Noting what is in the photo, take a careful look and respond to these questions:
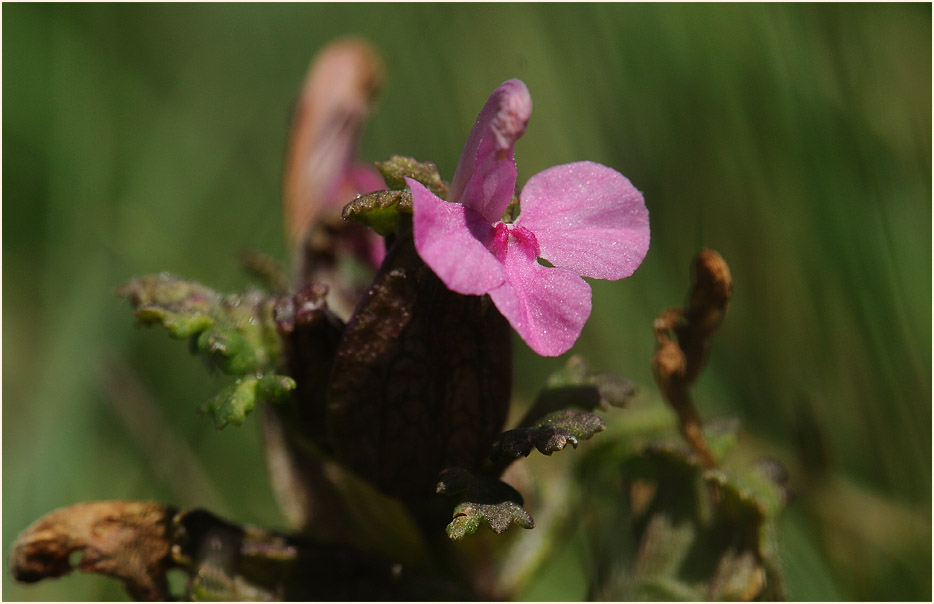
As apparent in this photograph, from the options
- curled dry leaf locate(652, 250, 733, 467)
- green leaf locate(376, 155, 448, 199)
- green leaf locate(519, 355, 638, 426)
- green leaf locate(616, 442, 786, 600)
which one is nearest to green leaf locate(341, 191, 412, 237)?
green leaf locate(376, 155, 448, 199)

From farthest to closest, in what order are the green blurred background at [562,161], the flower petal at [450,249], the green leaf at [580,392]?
the green blurred background at [562,161] < the green leaf at [580,392] < the flower petal at [450,249]

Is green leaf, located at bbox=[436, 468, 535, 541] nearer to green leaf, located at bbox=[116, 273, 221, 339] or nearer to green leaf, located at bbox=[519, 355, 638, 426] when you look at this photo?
green leaf, located at bbox=[519, 355, 638, 426]

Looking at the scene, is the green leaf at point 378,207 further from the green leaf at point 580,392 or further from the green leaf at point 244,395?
the green leaf at point 580,392

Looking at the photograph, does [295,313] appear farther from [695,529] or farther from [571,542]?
[571,542]

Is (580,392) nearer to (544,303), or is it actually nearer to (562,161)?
(544,303)

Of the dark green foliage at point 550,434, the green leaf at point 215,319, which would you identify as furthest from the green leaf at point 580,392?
the green leaf at point 215,319

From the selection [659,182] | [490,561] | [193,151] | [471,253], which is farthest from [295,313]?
[193,151]
